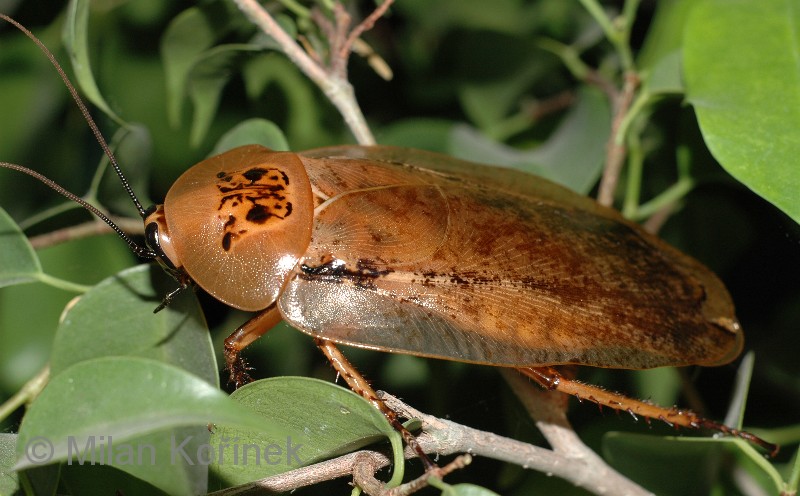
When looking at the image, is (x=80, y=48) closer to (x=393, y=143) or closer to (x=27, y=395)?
(x=27, y=395)

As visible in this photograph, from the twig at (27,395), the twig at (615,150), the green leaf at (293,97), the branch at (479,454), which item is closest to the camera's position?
the branch at (479,454)

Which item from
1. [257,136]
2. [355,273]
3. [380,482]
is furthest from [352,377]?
[257,136]

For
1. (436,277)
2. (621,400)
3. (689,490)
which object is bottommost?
(689,490)

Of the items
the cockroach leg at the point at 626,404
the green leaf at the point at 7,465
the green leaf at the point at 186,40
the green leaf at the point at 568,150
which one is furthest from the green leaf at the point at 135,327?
the green leaf at the point at 568,150

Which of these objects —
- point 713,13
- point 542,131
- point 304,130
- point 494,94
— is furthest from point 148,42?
point 713,13

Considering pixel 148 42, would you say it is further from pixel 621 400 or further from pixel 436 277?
pixel 621 400

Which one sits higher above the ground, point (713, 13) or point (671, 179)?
point (713, 13)

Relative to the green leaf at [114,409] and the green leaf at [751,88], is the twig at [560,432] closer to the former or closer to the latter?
the green leaf at [751,88]
